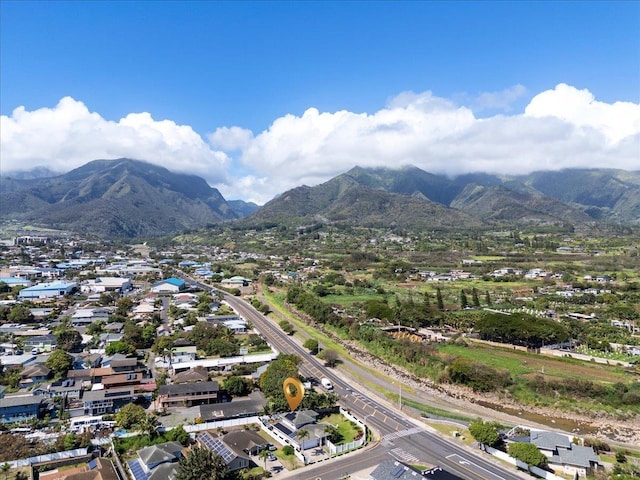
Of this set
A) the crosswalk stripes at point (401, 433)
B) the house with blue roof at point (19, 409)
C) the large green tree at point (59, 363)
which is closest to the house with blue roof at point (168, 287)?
the large green tree at point (59, 363)

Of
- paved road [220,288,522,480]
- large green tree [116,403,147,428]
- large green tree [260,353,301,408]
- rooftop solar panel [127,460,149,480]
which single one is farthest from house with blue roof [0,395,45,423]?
paved road [220,288,522,480]

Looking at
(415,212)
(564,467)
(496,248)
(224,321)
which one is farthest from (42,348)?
(415,212)

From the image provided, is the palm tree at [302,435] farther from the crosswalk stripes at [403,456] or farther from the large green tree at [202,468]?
the large green tree at [202,468]

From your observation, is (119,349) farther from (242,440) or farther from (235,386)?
(242,440)

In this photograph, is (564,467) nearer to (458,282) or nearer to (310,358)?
(310,358)

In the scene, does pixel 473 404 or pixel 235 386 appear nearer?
pixel 235 386

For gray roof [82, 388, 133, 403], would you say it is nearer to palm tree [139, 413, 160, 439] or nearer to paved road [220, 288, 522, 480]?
palm tree [139, 413, 160, 439]

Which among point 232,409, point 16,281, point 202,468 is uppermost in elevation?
point 202,468

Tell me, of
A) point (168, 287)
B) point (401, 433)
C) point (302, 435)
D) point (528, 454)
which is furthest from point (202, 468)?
point (168, 287)
